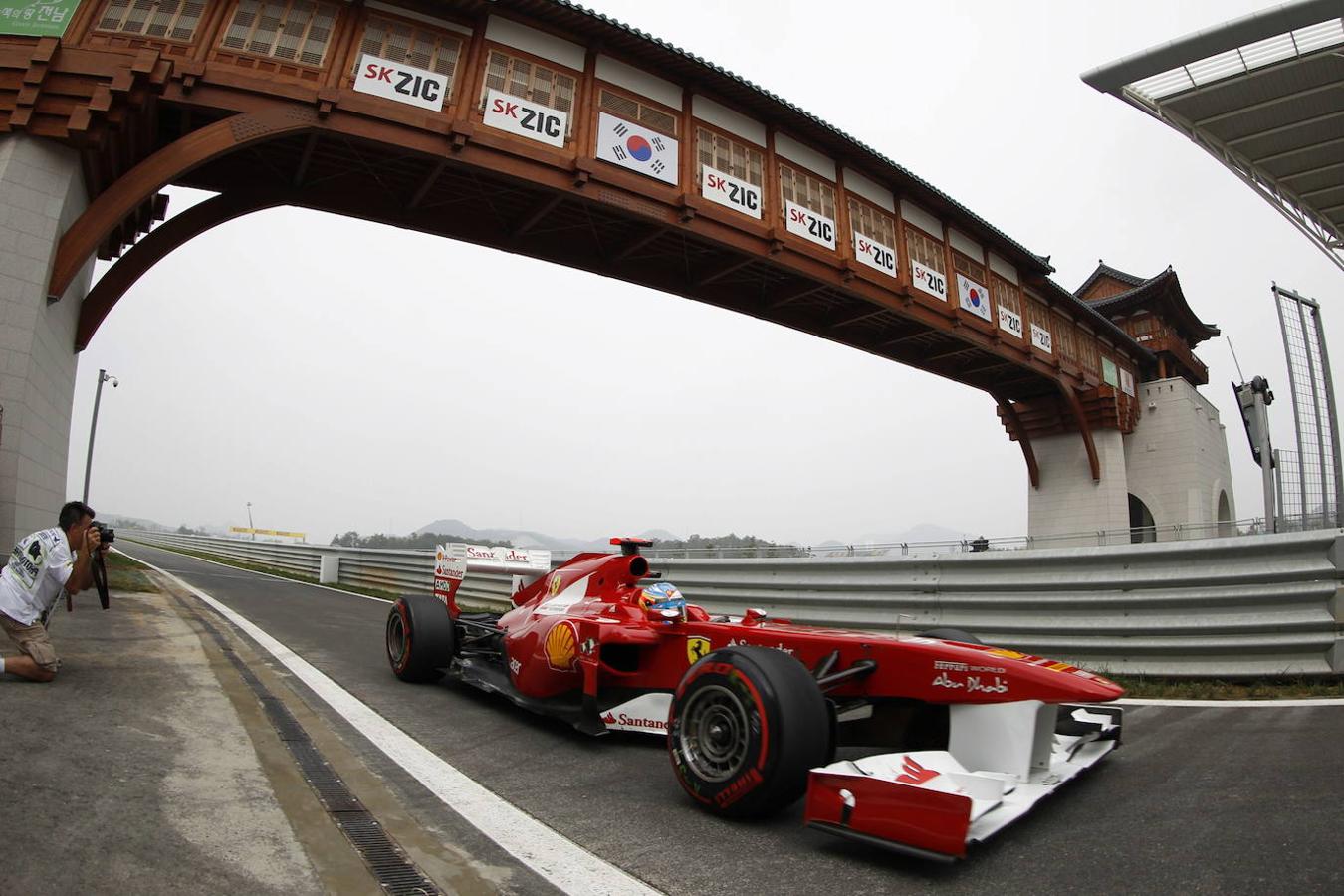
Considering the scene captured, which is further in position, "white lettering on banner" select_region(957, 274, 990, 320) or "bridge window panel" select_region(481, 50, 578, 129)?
"white lettering on banner" select_region(957, 274, 990, 320)

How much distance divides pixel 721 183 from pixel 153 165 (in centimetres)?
1014

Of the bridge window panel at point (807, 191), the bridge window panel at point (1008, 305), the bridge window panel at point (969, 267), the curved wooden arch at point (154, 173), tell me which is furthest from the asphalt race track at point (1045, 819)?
the bridge window panel at point (1008, 305)

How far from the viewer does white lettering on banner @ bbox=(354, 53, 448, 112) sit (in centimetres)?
1216

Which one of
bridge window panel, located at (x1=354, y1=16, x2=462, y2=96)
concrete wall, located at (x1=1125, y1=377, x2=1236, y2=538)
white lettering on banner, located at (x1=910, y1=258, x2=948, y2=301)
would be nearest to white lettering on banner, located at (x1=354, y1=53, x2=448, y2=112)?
bridge window panel, located at (x1=354, y1=16, x2=462, y2=96)

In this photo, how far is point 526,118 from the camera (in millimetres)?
13312

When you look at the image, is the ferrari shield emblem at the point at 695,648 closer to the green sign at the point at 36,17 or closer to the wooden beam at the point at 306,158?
the wooden beam at the point at 306,158

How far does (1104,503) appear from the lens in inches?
1046

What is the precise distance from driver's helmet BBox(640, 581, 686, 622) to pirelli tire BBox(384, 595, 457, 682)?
2.28 metres

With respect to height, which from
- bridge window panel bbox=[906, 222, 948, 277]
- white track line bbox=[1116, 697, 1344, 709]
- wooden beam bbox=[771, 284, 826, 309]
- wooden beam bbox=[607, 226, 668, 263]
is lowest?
white track line bbox=[1116, 697, 1344, 709]

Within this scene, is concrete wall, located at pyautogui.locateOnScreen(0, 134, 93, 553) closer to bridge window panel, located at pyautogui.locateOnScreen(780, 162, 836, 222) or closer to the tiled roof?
bridge window panel, located at pyautogui.locateOnScreen(780, 162, 836, 222)

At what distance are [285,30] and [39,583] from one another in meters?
11.0

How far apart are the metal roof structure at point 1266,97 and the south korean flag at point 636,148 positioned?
10916mm

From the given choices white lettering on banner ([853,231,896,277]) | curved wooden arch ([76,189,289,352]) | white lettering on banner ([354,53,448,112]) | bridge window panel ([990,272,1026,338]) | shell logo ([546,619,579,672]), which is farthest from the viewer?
bridge window panel ([990,272,1026,338])

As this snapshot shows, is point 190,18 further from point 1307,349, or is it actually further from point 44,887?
point 1307,349
